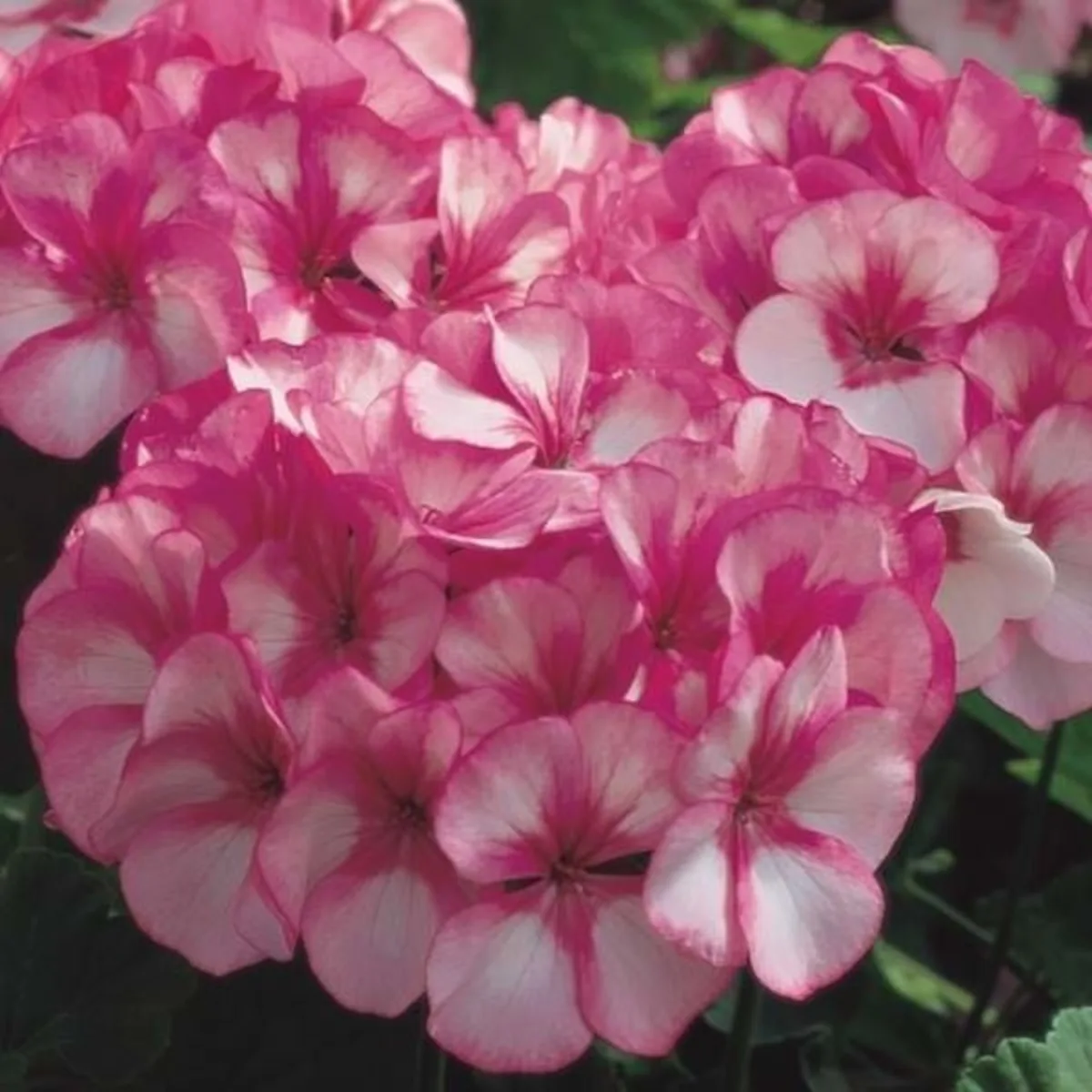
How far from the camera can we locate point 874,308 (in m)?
0.71

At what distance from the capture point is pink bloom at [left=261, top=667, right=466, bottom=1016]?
55cm

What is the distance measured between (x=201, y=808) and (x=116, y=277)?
0.23 m

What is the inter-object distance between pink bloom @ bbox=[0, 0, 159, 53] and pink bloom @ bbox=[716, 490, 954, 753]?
1.33 ft

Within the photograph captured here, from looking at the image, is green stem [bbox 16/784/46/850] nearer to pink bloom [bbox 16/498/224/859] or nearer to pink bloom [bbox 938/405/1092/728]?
pink bloom [bbox 16/498/224/859]

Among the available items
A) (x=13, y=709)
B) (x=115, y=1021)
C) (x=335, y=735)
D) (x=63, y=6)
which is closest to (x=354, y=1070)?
(x=115, y=1021)

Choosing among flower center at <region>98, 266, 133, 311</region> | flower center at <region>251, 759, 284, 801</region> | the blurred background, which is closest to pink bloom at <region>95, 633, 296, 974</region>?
flower center at <region>251, 759, 284, 801</region>

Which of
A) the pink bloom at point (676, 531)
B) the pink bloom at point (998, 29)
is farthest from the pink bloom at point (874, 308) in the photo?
the pink bloom at point (998, 29)

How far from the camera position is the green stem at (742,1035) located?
0.73m

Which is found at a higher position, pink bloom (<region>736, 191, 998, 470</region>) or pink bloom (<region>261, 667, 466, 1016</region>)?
pink bloom (<region>736, 191, 998, 470</region>)

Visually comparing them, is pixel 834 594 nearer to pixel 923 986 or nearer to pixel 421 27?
pixel 421 27

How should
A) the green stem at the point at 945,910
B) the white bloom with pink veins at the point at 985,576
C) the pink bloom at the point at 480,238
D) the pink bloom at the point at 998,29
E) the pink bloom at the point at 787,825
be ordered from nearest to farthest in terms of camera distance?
the pink bloom at the point at 787,825, the white bloom with pink veins at the point at 985,576, the pink bloom at the point at 480,238, the green stem at the point at 945,910, the pink bloom at the point at 998,29

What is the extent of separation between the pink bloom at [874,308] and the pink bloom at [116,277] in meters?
0.18

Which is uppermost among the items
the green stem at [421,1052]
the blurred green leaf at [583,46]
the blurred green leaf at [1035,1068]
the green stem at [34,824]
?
the blurred green leaf at [1035,1068]

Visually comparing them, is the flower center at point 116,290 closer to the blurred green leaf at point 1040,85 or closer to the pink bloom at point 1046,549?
the pink bloom at point 1046,549
